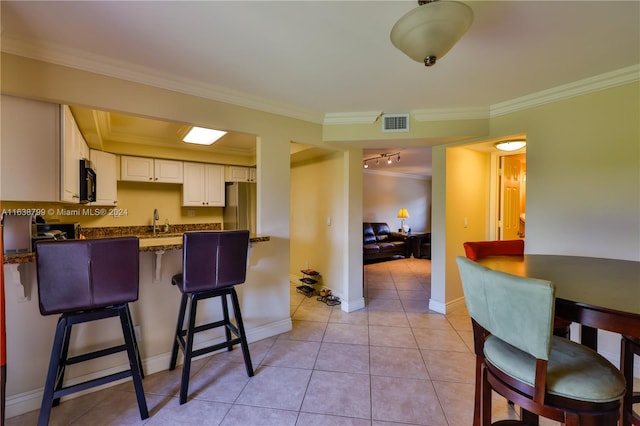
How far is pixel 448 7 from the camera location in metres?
1.23

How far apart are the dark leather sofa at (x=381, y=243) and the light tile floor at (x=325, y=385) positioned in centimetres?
326

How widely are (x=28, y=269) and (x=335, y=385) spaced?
2173mm

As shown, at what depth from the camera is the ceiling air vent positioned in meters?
2.96

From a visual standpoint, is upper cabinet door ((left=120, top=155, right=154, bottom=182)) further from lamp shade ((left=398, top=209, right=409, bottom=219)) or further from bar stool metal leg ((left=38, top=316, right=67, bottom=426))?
lamp shade ((left=398, top=209, right=409, bottom=219))

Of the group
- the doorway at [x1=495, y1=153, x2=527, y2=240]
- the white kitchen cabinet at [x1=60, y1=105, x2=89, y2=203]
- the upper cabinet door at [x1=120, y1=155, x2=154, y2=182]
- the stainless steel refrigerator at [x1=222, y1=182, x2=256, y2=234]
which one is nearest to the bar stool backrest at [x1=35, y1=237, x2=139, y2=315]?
the white kitchen cabinet at [x1=60, y1=105, x2=89, y2=203]

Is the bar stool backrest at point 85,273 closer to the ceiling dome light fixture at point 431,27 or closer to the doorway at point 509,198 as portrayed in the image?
the ceiling dome light fixture at point 431,27

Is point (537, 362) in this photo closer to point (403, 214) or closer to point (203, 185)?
point (203, 185)

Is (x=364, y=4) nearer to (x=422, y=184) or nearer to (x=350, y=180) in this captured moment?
(x=350, y=180)

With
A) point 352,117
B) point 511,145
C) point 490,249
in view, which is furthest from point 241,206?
point 511,145

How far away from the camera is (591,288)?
1.23 m

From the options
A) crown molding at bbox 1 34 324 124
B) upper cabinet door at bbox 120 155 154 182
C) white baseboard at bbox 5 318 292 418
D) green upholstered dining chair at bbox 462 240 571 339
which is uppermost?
crown molding at bbox 1 34 324 124

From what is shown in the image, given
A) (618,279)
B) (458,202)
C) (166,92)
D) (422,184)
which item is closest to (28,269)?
(166,92)

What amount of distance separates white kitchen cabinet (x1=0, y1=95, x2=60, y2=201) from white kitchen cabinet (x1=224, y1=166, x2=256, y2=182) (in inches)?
115

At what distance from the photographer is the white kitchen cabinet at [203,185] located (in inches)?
172
